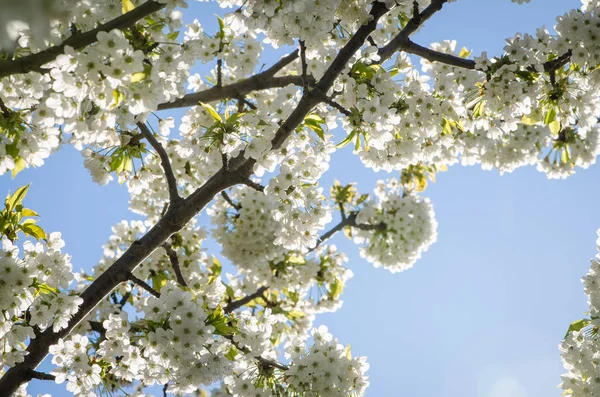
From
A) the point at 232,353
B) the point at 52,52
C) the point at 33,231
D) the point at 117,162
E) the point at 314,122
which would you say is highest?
the point at 117,162

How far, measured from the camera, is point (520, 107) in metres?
4.12

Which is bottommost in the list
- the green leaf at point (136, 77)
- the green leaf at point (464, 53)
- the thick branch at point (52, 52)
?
the green leaf at point (136, 77)

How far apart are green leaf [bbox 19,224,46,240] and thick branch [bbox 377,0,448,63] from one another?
3057mm

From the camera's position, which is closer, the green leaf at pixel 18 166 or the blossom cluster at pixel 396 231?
the green leaf at pixel 18 166

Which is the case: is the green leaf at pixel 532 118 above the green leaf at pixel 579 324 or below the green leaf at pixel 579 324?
above

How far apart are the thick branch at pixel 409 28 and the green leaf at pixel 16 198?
3.04 metres

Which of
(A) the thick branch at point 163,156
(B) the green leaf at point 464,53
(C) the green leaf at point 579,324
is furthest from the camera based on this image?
(B) the green leaf at point 464,53

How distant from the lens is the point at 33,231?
3.98 metres

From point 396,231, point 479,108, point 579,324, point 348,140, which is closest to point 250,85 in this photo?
point 348,140

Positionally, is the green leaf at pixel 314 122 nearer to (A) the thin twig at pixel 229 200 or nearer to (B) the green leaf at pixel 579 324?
(A) the thin twig at pixel 229 200

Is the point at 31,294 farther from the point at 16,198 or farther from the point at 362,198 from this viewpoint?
the point at 362,198

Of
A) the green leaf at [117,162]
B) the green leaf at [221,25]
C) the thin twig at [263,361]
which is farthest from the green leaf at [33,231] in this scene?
the green leaf at [221,25]

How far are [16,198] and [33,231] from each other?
0.94 feet

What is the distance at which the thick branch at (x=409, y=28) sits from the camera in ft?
13.8
